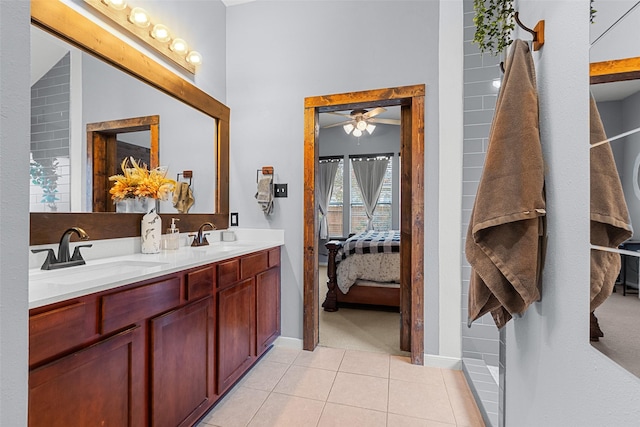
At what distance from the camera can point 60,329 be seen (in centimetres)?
96

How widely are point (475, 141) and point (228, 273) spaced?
2.01 m

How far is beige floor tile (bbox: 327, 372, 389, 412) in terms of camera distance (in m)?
1.86

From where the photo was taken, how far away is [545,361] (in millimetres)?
979

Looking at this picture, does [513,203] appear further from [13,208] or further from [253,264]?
[253,264]

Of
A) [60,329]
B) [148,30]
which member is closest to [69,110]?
[148,30]

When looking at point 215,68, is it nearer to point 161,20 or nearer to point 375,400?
point 161,20

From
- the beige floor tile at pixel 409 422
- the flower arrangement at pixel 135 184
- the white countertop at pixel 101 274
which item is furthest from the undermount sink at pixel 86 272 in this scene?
the beige floor tile at pixel 409 422

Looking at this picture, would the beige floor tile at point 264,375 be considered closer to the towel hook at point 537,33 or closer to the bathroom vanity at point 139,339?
the bathroom vanity at point 139,339

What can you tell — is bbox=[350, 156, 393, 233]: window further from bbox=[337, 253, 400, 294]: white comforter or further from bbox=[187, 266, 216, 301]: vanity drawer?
bbox=[187, 266, 216, 301]: vanity drawer

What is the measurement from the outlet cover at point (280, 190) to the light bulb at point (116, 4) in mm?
1548

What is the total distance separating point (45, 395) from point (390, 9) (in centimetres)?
302

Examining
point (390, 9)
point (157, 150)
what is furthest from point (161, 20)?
point (390, 9)

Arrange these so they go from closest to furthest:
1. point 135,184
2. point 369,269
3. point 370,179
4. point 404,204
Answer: point 135,184 → point 404,204 → point 369,269 → point 370,179


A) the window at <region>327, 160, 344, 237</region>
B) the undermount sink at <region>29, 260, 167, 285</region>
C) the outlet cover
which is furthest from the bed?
the window at <region>327, 160, 344, 237</region>
